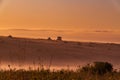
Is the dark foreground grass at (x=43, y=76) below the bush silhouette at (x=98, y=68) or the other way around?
below

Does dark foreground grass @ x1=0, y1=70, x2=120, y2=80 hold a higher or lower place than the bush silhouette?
lower

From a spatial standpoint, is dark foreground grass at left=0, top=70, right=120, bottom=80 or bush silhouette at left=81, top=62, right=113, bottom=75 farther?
bush silhouette at left=81, top=62, right=113, bottom=75

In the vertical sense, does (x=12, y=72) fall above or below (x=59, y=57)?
below

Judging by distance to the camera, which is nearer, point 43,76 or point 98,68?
point 43,76

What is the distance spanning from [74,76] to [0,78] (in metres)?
2.30

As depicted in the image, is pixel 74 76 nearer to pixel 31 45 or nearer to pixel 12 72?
pixel 12 72

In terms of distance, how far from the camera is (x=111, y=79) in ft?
48.0

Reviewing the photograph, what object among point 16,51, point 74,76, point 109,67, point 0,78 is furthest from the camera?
point 16,51

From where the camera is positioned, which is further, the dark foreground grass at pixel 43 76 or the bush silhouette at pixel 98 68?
the bush silhouette at pixel 98 68

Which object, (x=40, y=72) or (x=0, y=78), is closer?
(x=0, y=78)

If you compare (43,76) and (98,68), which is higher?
(98,68)

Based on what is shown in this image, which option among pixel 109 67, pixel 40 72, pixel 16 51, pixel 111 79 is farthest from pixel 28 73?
pixel 16 51

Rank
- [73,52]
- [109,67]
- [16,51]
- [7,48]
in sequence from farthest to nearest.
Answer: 1. [73,52]
2. [7,48]
3. [16,51]
4. [109,67]

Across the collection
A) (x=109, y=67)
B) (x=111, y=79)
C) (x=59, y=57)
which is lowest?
(x=111, y=79)
